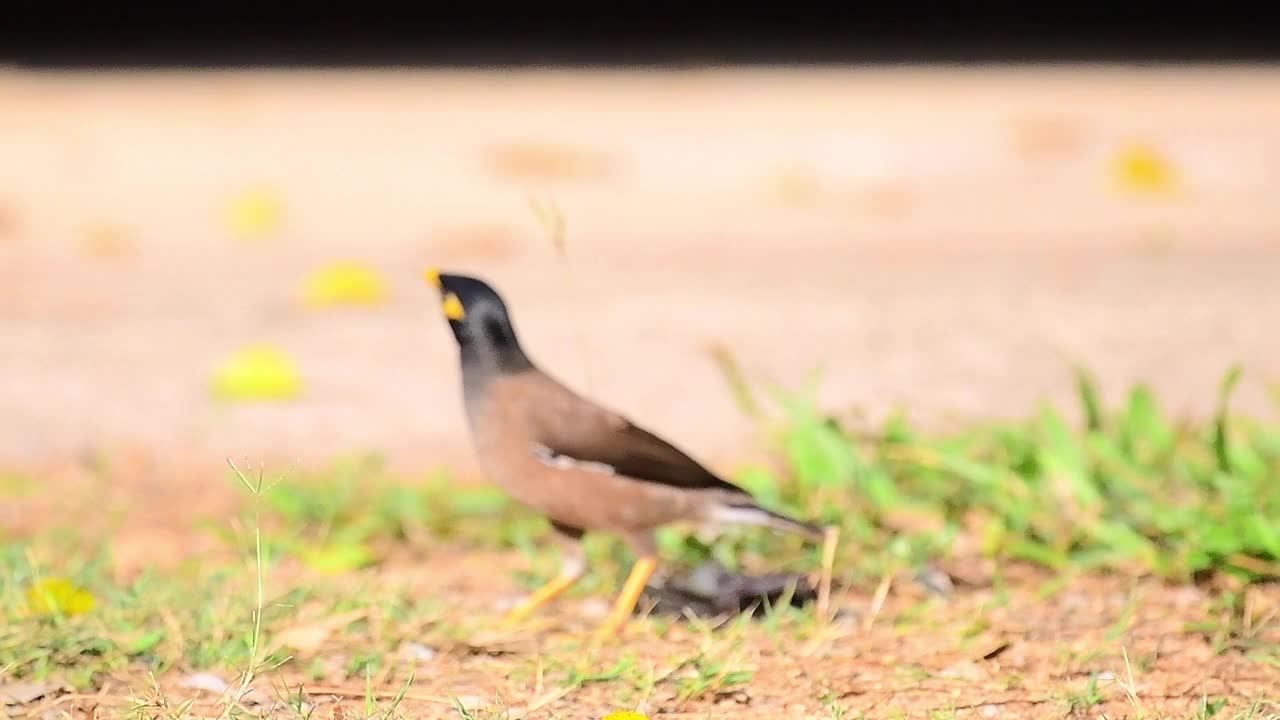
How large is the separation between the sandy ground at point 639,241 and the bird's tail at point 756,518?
23.4 inches

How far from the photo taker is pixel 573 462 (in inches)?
118

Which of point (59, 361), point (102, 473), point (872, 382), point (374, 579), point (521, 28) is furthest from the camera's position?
point (521, 28)

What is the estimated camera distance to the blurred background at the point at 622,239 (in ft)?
16.4

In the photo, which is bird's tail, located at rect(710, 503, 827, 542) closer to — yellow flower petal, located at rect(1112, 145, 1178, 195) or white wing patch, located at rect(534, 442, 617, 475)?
white wing patch, located at rect(534, 442, 617, 475)

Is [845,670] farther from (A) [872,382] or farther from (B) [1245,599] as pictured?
(A) [872,382]

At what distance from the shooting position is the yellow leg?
2.88 m

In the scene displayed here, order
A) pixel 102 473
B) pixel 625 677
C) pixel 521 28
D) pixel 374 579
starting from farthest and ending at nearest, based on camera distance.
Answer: pixel 521 28 < pixel 102 473 < pixel 374 579 < pixel 625 677

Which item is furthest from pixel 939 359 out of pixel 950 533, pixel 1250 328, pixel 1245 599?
pixel 1245 599

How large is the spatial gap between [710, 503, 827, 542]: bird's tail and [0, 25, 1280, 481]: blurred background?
24.9 inches

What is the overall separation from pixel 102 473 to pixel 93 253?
11.0 feet

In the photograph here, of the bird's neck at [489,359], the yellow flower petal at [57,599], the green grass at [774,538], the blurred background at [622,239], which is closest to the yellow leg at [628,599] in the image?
the green grass at [774,538]

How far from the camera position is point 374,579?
3225 millimetres

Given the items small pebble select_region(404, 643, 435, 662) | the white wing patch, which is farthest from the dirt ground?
the white wing patch

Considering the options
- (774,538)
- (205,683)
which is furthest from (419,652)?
(774,538)
